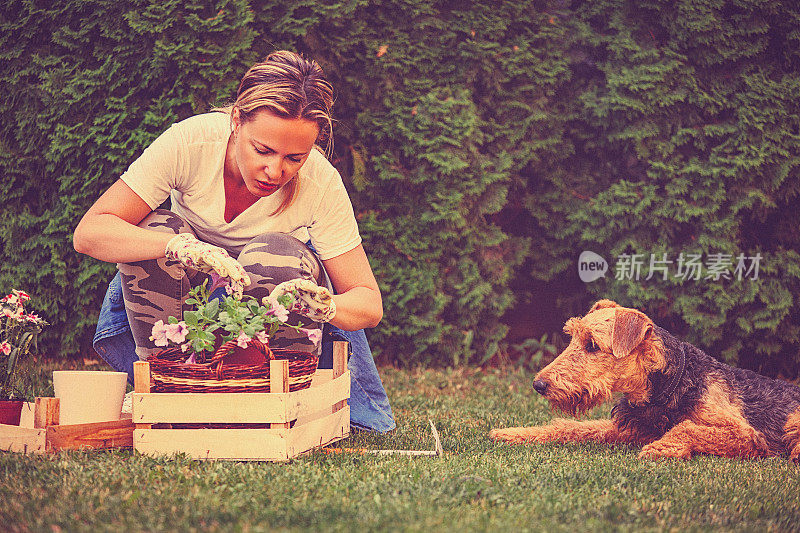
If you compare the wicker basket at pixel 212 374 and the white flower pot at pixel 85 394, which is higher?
the wicker basket at pixel 212 374

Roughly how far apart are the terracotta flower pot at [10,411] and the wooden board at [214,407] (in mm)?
648

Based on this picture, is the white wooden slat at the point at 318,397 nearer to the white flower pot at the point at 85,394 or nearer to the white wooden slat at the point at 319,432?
the white wooden slat at the point at 319,432

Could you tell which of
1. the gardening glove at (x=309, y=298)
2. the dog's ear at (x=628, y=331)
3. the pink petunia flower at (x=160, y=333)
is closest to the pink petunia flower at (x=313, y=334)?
the gardening glove at (x=309, y=298)

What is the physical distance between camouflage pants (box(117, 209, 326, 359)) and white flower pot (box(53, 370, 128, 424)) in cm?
28

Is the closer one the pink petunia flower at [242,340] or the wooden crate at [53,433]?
the pink petunia flower at [242,340]

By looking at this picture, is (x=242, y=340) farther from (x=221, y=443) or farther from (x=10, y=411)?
(x=10, y=411)

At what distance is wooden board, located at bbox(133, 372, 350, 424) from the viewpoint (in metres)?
2.75

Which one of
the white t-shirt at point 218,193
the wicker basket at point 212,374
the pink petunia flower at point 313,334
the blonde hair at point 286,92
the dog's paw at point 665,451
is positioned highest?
the blonde hair at point 286,92

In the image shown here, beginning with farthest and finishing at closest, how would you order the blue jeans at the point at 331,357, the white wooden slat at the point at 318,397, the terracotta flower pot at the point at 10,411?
the blue jeans at the point at 331,357, the terracotta flower pot at the point at 10,411, the white wooden slat at the point at 318,397

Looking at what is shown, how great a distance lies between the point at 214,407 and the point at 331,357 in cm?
91

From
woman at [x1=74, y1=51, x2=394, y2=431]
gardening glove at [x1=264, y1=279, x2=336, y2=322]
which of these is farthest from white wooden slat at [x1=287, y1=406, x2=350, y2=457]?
gardening glove at [x1=264, y1=279, x2=336, y2=322]

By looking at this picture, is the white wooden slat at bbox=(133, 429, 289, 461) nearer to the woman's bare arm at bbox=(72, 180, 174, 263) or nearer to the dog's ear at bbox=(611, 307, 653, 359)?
the woman's bare arm at bbox=(72, 180, 174, 263)

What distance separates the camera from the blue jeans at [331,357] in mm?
3529

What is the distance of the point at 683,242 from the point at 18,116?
4.98 m
